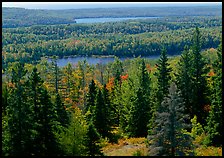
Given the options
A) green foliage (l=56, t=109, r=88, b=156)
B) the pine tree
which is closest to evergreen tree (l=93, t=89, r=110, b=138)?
green foliage (l=56, t=109, r=88, b=156)

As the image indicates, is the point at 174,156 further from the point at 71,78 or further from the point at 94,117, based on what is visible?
the point at 71,78

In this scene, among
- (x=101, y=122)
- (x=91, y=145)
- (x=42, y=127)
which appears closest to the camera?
(x=91, y=145)

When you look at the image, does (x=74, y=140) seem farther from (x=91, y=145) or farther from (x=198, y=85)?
(x=198, y=85)

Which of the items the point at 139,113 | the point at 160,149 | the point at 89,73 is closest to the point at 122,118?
the point at 139,113

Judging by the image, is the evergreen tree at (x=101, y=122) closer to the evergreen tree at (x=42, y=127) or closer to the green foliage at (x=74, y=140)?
the evergreen tree at (x=42, y=127)

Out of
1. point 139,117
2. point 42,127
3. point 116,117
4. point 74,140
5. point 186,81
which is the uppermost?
point 186,81

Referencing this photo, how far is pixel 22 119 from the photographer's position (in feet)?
89.7

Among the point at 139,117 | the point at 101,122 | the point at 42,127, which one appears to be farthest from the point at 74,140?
the point at 139,117

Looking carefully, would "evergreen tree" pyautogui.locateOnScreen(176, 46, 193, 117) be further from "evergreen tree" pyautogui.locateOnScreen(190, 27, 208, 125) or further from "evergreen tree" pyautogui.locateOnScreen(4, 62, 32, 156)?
"evergreen tree" pyautogui.locateOnScreen(4, 62, 32, 156)

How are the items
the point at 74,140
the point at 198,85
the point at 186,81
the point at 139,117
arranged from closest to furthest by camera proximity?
the point at 74,140 → the point at 139,117 → the point at 186,81 → the point at 198,85

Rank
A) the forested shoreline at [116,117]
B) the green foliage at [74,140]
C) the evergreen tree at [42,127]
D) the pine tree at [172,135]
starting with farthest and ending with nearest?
the evergreen tree at [42,127]
the green foliage at [74,140]
the forested shoreline at [116,117]
the pine tree at [172,135]

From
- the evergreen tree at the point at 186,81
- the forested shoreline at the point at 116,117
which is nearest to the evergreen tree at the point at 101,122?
the forested shoreline at the point at 116,117

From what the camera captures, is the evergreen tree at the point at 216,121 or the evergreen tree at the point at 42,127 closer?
the evergreen tree at the point at 42,127

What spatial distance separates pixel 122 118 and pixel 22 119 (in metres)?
22.3
